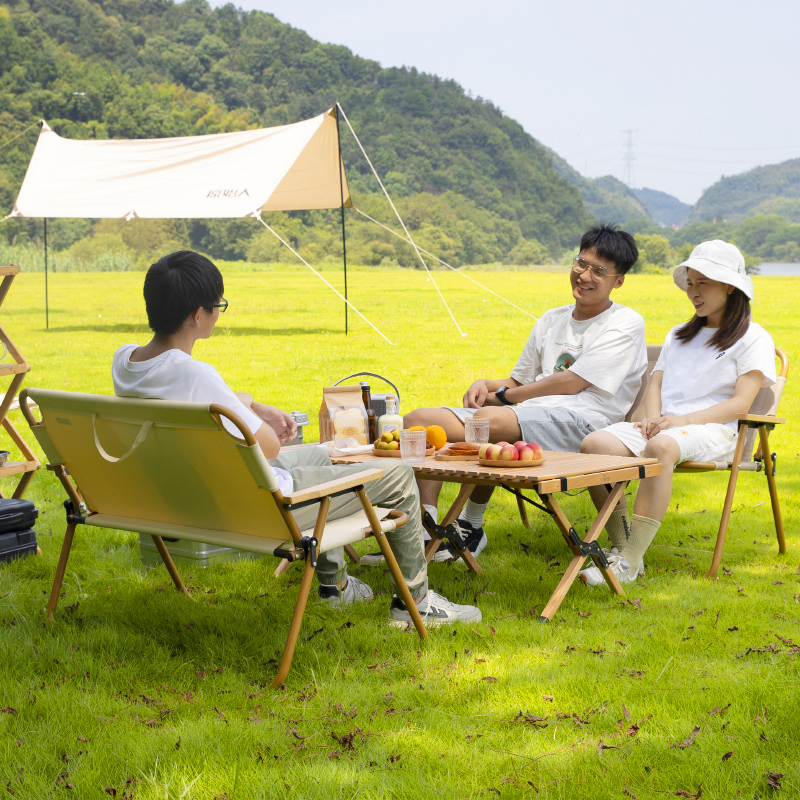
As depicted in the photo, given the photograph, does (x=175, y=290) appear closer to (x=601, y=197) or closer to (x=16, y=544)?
(x=16, y=544)

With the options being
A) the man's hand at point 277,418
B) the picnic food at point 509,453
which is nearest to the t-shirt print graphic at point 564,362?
the picnic food at point 509,453

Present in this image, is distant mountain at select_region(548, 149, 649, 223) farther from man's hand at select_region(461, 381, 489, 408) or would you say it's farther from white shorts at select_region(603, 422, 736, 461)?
white shorts at select_region(603, 422, 736, 461)

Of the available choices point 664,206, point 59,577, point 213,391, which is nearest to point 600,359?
point 213,391

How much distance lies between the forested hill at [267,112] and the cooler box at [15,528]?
41064 mm

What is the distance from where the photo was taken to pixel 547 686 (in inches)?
93.2

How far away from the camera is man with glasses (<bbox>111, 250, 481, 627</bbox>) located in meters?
2.42

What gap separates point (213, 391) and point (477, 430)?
4.02 ft

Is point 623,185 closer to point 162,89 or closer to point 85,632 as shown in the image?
point 162,89

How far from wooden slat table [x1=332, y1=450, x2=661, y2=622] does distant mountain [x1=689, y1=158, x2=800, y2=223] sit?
373ft

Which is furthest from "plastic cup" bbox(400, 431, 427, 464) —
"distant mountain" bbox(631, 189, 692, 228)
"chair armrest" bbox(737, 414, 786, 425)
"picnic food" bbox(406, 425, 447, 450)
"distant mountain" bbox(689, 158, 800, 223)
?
"distant mountain" bbox(631, 189, 692, 228)

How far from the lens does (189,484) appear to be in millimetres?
2484

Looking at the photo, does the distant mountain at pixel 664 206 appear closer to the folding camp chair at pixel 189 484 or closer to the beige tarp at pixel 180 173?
the beige tarp at pixel 180 173

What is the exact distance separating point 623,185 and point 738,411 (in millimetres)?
140489

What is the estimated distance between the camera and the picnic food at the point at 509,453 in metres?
2.96
